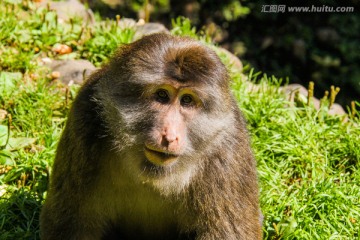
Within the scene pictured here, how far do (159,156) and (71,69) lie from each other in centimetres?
340

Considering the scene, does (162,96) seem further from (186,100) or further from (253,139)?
(253,139)

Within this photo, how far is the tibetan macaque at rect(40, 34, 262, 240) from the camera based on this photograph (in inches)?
159

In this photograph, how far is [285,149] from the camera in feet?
20.5

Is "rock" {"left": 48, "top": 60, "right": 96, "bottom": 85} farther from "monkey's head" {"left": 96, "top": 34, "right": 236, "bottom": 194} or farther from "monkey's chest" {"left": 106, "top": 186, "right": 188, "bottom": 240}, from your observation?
"monkey's head" {"left": 96, "top": 34, "right": 236, "bottom": 194}

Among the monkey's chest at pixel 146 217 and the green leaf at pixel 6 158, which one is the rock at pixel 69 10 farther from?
the monkey's chest at pixel 146 217

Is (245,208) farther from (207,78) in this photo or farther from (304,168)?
(304,168)

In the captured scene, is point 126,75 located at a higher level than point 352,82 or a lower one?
higher

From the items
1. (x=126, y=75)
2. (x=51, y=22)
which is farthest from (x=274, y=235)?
(x=51, y=22)

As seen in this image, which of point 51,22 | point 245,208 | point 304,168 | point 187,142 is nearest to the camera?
point 187,142

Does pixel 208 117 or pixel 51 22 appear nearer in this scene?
pixel 208 117

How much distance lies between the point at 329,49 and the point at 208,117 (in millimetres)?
8163

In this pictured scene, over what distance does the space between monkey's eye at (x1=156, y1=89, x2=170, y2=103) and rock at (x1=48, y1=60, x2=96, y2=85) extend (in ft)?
9.30

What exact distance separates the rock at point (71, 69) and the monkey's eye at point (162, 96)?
9.30ft

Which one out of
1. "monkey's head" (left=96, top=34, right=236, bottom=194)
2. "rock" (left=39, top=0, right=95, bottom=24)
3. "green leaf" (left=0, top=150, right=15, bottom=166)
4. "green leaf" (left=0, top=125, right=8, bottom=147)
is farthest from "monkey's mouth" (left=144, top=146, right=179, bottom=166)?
"rock" (left=39, top=0, right=95, bottom=24)
